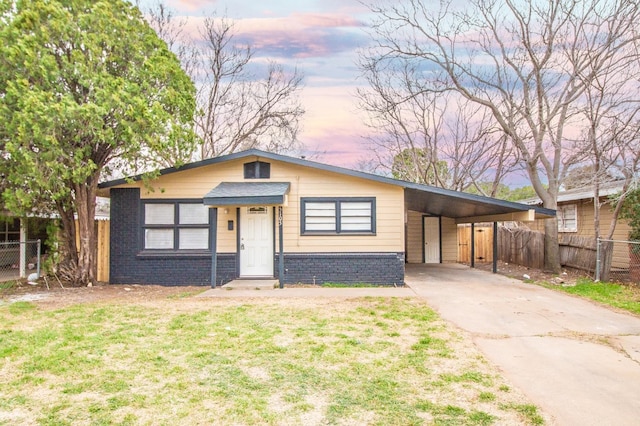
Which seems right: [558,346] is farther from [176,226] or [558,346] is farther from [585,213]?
[585,213]

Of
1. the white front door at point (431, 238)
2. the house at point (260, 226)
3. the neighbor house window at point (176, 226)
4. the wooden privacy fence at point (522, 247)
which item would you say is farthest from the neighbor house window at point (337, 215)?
the white front door at point (431, 238)

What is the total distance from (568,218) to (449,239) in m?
4.78

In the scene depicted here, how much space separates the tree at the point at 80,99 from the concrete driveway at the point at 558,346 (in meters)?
7.59

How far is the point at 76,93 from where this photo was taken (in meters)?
10.3

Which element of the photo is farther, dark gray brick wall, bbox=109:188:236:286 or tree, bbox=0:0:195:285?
dark gray brick wall, bbox=109:188:236:286

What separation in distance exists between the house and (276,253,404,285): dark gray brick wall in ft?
0.09

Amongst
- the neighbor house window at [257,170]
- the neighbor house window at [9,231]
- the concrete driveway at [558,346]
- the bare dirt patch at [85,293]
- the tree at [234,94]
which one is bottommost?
the concrete driveway at [558,346]

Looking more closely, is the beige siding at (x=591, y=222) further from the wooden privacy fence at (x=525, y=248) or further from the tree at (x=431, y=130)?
the tree at (x=431, y=130)

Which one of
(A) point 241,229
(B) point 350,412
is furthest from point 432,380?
(A) point 241,229

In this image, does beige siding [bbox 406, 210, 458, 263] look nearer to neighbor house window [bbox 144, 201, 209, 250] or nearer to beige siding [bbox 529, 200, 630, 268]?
beige siding [bbox 529, 200, 630, 268]

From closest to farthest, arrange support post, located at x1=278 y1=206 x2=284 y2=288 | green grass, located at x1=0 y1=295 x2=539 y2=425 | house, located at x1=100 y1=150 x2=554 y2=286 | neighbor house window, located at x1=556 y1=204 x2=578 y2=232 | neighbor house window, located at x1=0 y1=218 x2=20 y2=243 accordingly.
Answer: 1. green grass, located at x1=0 y1=295 x2=539 y2=425
2. support post, located at x1=278 y1=206 x2=284 y2=288
3. house, located at x1=100 y1=150 x2=554 y2=286
4. neighbor house window, located at x1=0 y1=218 x2=20 y2=243
5. neighbor house window, located at x1=556 y1=204 x2=578 y2=232

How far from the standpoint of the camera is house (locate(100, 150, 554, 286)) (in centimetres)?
1166

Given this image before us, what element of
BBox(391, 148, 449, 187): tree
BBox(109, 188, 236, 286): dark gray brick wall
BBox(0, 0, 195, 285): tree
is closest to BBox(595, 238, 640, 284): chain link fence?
BBox(109, 188, 236, 286): dark gray brick wall

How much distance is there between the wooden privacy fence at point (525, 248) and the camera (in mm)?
13680
